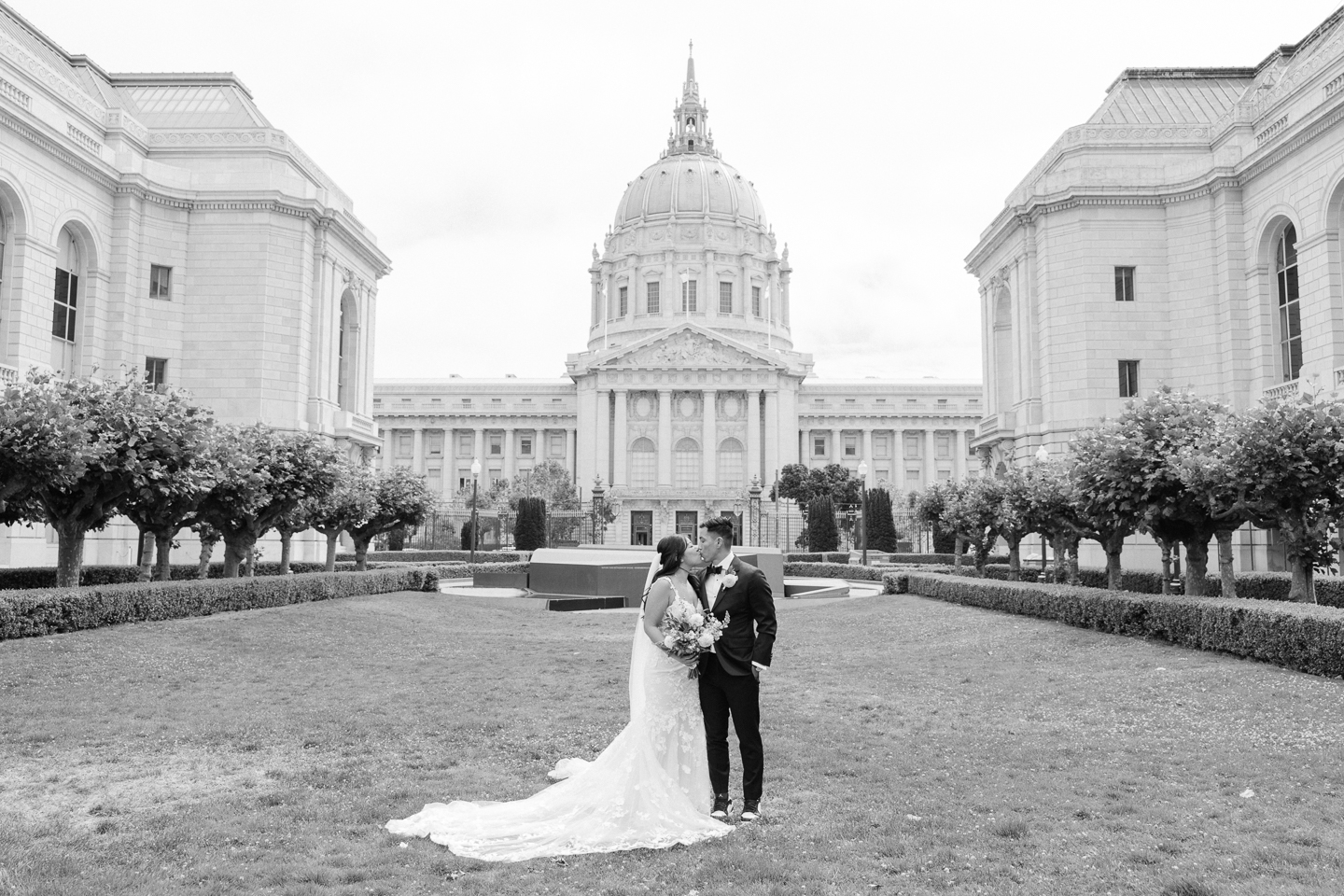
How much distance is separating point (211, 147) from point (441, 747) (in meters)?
43.8

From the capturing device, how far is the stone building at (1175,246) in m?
38.2

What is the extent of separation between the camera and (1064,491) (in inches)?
1017

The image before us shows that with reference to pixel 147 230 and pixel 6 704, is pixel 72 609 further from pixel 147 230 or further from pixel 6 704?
pixel 147 230

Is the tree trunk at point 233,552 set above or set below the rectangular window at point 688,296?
below

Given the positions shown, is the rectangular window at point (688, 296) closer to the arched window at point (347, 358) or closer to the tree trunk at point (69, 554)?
the arched window at point (347, 358)

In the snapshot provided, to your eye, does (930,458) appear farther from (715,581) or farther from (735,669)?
(735,669)

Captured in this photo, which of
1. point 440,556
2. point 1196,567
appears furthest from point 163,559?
point 440,556

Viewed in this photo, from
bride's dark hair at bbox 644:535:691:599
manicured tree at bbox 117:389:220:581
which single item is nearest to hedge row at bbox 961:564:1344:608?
bride's dark hair at bbox 644:535:691:599

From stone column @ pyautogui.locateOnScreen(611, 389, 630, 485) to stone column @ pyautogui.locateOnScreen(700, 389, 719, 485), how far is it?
22.5ft

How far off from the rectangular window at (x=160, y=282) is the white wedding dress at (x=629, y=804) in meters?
43.0

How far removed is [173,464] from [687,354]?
76.5 metres

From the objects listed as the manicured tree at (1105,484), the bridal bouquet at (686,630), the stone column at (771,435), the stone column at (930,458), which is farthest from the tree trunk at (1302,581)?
the stone column at (930,458)

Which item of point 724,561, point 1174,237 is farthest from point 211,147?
point 724,561

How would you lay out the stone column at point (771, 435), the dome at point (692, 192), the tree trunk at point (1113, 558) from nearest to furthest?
the tree trunk at point (1113, 558), the stone column at point (771, 435), the dome at point (692, 192)
